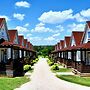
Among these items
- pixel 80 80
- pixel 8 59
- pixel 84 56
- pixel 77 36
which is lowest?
pixel 80 80

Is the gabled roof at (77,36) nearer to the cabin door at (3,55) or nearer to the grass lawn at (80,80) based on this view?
the cabin door at (3,55)

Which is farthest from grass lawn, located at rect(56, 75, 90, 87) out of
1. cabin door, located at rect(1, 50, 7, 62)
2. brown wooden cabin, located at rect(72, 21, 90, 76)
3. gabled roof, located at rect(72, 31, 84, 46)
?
gabled roof, located at rect(72, 31, 84, 46)

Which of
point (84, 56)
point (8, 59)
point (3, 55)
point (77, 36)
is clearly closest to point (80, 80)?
point (8, 59)

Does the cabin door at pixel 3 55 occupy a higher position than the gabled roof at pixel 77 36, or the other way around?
the gabled roof at pixel 77 36

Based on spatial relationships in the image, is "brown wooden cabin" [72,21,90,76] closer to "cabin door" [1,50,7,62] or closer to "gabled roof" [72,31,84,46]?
"gabled roof" [72,31,84,46]

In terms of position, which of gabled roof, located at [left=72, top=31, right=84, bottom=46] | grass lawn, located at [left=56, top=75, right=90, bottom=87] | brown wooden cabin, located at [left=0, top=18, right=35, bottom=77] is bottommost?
grass lawn, located at [left=56, top=75, right=90, bottom=87]

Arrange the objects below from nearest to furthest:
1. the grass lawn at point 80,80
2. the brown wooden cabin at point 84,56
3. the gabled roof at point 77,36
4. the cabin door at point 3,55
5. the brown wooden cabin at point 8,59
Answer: the grass lawn at point 80,80 → the brown wooden cabin at point 8,59 → the brown wooden cabin at point 84,56 → the cabin door at point 3,55 → the gabled roof at point 77,36

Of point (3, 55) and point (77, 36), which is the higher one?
point (77, 36)

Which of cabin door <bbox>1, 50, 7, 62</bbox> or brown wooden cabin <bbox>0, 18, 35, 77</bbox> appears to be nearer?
brown wooden cabin <bbox>0, 18, 35, 77</bbox>

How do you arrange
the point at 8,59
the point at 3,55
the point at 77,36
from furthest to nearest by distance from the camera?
the point at 77,36
the point at 3,55
the point at 8,59

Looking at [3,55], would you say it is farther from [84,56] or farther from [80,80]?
[80,80]

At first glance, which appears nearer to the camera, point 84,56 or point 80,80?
point 80,80

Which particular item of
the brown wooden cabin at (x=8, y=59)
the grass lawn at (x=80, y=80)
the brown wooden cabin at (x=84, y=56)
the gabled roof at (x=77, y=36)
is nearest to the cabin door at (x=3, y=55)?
the brown wooden cabin at (x=8, y=59)

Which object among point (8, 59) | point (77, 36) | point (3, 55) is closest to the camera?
point (8, 59)
